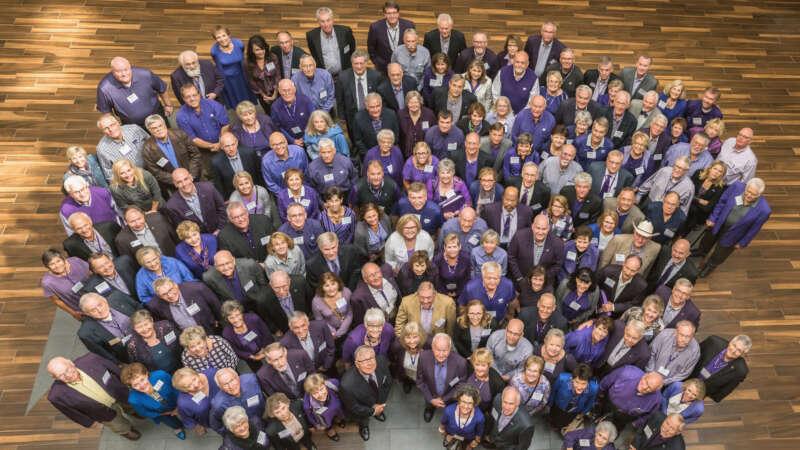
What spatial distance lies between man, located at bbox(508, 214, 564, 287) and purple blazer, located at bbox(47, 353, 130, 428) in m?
3.85

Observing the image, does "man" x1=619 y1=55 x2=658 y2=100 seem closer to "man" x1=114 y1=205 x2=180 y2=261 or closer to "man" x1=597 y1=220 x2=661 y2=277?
"man" x1=597 y1=220 x2=661 y2=277

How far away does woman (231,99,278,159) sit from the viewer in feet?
22.3

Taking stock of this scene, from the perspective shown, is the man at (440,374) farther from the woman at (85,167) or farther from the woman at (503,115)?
the woman at (85,167)

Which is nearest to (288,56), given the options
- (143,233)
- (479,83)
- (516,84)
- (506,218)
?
(479,83)

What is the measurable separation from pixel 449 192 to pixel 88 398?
3872 millimetres

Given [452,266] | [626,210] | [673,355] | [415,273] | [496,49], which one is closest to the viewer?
[673,355]

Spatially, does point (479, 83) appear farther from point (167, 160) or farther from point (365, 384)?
point (365, 384)

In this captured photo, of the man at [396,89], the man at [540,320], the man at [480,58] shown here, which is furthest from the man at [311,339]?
the man at [480,58]

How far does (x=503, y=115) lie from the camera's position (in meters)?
7.04

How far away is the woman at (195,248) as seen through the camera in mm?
5734

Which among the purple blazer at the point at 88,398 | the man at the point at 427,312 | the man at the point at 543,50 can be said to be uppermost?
the man at the point at 543,50

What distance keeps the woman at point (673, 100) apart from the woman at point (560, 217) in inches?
89.0

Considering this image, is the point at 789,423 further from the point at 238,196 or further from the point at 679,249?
the point at 238,196

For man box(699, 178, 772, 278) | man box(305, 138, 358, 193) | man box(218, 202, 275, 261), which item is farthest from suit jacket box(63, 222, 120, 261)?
man box(699, 178, 772, 278)
